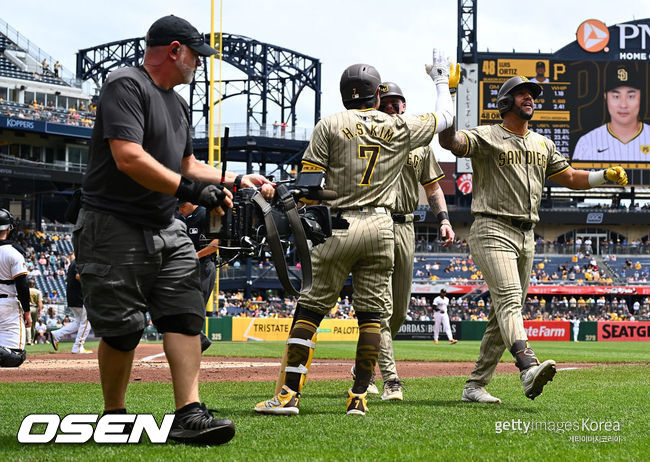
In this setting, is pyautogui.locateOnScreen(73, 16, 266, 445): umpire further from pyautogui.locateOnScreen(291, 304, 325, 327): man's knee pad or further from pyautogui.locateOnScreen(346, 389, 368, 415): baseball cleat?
pyautogui.locateOnScreen(346, 389, 368, 415): baseball cleat

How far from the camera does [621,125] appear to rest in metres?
44.7

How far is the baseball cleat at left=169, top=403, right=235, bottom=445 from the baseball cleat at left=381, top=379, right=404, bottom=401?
104 inches

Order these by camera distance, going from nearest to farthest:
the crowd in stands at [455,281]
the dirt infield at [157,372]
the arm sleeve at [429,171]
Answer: the arm sleeve at [429,171] < the dirt infield at [157,372] < the crowd in stands at [455,281]

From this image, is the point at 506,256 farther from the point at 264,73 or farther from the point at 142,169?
the point at 264,73

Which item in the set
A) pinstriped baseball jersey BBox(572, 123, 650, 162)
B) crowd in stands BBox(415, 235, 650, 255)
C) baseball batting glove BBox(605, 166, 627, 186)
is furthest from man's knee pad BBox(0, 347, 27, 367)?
crowd in stands BBox(415, 235, 650, 255)

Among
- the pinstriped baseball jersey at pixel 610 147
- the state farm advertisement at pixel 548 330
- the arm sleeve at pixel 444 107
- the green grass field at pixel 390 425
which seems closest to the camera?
the green grass field at pixel 390 425

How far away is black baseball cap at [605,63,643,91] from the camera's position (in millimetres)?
44750

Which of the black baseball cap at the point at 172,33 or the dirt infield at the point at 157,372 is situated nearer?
the black baseball cap at the point at 172,33

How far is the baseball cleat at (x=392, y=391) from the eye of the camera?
6477mm

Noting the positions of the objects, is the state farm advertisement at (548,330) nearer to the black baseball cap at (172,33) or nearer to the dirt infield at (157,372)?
the dirt infield at (157,372)

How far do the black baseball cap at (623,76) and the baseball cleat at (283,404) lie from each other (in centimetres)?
4295

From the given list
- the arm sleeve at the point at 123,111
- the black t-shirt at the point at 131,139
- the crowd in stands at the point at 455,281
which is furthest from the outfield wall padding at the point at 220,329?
the arm sleeve at the point at 123,111

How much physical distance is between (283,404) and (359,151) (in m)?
1.64

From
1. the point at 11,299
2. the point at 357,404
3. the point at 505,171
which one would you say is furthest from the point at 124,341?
the point at 11,299
